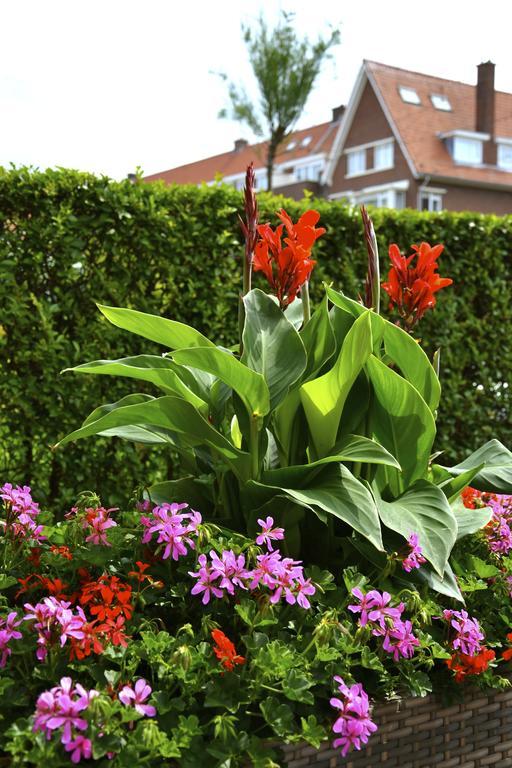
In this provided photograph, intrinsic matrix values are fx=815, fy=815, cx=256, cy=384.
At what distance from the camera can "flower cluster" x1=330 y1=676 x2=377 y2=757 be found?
1.52m

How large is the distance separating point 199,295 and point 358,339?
2.52m

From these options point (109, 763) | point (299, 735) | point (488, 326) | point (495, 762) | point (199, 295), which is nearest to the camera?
point (109, 763)

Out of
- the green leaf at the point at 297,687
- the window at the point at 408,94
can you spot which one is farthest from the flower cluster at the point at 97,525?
the window at the point at 408,94

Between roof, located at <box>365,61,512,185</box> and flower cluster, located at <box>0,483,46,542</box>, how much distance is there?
30125mm

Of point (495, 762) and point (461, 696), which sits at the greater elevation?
point (461, 696)

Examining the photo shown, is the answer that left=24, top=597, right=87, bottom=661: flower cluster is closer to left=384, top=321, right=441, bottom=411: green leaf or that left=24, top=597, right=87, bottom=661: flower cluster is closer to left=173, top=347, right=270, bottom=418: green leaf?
left=173, top=347, right=270, bottom=418: green leaf

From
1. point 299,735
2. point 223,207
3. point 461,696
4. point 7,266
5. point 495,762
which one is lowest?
point 495,762

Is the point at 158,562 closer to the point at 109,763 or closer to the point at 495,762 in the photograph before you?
the point at 109,763

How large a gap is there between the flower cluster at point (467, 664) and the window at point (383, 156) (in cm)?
3149

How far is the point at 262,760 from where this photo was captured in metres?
1.44

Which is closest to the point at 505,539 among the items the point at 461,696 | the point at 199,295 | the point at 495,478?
the point at 495,478

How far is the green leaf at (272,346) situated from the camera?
2.06 meters

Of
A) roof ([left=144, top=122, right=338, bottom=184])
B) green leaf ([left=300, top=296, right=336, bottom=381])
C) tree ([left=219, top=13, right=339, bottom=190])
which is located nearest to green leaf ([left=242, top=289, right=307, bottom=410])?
green leaf ([left=300, top=296, right=336, bottom=381])

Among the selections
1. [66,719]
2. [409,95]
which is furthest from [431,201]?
[66,719]
